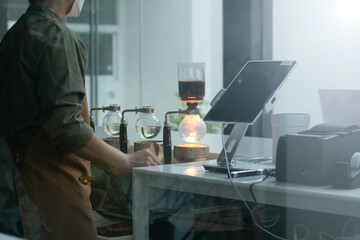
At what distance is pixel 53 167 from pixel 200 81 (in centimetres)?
60

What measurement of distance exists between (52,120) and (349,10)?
6.74 ft

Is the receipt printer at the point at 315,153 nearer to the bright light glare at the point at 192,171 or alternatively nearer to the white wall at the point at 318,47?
the bright light glare at the point at 192,171

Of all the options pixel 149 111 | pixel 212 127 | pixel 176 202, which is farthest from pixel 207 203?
pixel 212 127

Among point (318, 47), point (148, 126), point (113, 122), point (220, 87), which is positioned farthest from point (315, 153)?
point (318, 47)

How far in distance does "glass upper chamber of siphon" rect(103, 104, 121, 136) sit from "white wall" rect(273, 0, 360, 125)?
1117mm

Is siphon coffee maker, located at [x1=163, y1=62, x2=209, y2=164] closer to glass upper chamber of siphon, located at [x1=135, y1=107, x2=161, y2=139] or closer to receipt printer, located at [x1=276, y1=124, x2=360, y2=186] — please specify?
glass upper chamber of siphon, located at [x1=135, y1=107, x2=161, y2=139]

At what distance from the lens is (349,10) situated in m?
2.83

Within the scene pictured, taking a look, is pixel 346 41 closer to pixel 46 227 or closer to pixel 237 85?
pixel 237 85

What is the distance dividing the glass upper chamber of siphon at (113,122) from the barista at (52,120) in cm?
54

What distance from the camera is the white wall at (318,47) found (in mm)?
2775

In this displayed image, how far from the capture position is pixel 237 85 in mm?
1417

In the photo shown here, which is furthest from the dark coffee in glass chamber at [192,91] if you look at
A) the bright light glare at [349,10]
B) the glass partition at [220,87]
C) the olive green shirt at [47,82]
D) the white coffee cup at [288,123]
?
the bright light glare at [349,10]

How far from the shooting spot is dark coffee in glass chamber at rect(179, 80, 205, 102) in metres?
1.71

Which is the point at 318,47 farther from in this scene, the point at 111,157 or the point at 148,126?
the point at 111,157
